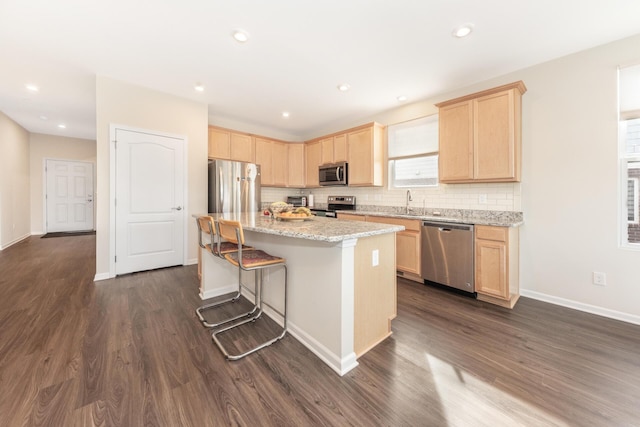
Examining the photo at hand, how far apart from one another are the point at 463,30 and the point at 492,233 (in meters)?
2.01

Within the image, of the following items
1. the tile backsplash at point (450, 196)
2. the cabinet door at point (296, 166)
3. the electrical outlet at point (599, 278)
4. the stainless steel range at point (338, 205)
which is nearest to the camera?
the electrical outlet at point (599, 278)

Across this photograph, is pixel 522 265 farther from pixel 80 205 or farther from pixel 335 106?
pixel 80 205

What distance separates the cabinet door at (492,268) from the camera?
8.64 ft

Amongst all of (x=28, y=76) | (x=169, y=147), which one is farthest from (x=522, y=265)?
(x=28, y=76)

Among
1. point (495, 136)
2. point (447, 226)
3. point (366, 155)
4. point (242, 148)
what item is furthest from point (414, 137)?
point (242, 148)

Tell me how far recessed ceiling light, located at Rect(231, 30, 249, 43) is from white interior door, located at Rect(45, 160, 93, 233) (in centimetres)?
762

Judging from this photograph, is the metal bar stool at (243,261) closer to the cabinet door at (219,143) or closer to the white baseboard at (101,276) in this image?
the white baseboard at (101,276)

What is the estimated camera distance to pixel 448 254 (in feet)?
9.96

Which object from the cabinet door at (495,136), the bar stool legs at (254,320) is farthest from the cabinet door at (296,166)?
the cabinet door at (495,136)

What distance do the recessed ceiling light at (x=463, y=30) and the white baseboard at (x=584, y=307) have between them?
2.86 meters

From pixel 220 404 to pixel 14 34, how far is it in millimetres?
3899

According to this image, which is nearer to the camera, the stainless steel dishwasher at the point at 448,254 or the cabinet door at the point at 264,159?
the stainless steel dishwasher at the point at 448,254

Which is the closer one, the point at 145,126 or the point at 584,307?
the point at 584,307

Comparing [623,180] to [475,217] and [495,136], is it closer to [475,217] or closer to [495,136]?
[495,136]
